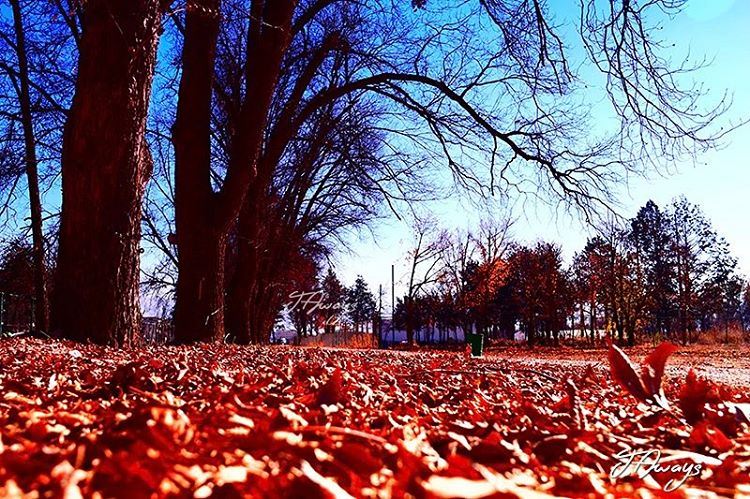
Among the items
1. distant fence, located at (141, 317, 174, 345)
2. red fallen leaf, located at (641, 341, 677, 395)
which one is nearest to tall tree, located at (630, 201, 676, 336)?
distant fence, located at (141, 317, 174, 345)

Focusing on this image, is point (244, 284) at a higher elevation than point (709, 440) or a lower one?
higher

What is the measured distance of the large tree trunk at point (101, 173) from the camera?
211 inches

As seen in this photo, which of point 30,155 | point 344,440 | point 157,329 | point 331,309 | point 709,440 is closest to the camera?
point 344,440

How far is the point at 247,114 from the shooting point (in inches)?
328

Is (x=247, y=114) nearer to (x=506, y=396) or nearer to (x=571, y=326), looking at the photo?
(x=506, y=396)

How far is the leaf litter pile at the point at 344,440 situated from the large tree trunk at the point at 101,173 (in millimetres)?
3120

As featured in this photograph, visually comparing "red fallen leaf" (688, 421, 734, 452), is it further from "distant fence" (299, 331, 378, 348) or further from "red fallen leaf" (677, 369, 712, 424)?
"distant fence" (299, 331, 378, 348)

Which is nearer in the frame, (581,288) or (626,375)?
(626,375)

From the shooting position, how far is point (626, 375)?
2.20m

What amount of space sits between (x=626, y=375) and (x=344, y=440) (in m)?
1.39

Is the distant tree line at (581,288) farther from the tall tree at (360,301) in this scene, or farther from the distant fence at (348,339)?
the tall tree at (360,301)

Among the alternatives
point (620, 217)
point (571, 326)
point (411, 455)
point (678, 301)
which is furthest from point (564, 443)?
point (571, 326)

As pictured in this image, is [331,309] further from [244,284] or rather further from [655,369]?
[655,369]

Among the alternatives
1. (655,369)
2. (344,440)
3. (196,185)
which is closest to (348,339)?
(196,185)
